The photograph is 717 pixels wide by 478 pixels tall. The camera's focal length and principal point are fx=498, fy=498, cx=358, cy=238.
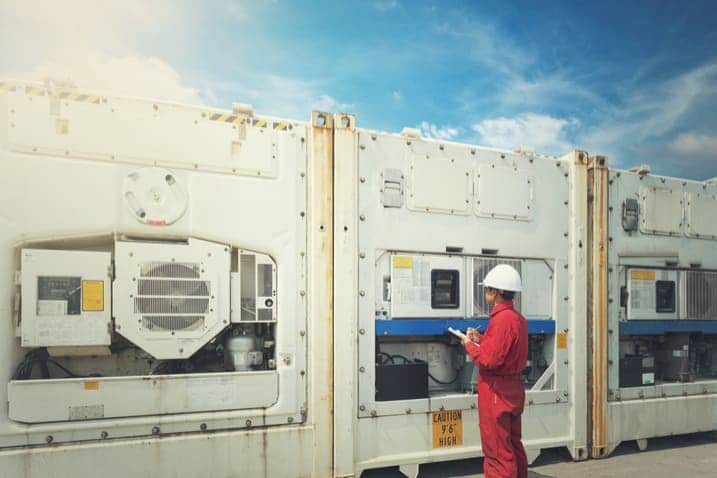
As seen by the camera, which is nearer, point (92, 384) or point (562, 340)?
point (92, 384)

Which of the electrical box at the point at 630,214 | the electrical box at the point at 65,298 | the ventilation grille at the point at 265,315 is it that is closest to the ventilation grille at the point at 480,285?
the electrical box at the point at 630,214

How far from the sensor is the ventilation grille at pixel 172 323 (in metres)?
3.32

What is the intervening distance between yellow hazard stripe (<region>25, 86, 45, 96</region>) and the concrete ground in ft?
12.0

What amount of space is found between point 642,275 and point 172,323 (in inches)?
175

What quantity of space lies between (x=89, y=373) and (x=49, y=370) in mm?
237

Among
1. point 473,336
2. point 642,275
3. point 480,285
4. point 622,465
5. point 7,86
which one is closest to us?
point 7,86

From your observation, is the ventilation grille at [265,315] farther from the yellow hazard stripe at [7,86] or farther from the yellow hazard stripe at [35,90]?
the yellow hazard stripe at [7,86]

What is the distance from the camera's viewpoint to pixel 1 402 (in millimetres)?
3016

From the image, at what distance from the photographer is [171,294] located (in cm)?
338

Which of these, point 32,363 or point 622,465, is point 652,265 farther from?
point 32,363

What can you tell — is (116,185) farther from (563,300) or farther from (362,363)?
(563,300)

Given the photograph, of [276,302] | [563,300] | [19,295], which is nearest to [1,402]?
[19,295]

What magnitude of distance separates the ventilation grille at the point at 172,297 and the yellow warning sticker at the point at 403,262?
145 centimetres

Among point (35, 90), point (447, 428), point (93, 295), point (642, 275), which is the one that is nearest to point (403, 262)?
point (447, 428)
